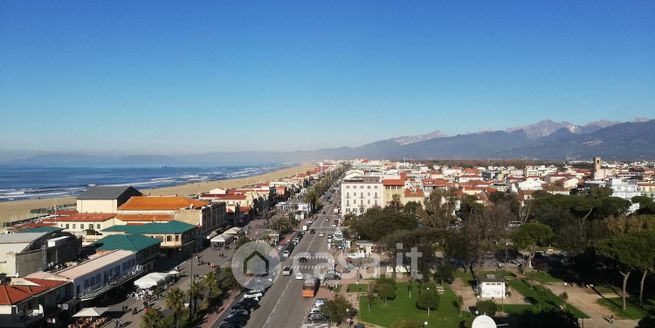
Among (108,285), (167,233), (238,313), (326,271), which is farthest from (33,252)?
(326,271)

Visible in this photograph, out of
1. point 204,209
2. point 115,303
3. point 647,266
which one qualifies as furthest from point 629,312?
point 204,209

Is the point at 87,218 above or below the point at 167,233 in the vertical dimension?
above

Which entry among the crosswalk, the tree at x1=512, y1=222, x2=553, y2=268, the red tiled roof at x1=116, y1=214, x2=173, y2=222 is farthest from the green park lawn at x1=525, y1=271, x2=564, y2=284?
the red tiled roof at x1=116, y1=214, x2=173, y2=222

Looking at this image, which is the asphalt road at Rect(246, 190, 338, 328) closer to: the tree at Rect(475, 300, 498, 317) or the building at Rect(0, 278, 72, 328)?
the tree at Rect(475, 300, 498, 317)

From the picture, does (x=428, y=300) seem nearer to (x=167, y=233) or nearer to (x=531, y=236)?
(x=531, y=236)

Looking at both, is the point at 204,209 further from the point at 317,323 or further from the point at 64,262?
the point at 317,323

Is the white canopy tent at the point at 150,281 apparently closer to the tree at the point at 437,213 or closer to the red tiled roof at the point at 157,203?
the red tiled roof at the point at 157,203

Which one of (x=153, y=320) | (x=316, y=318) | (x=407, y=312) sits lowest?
(x=407, y=312)
